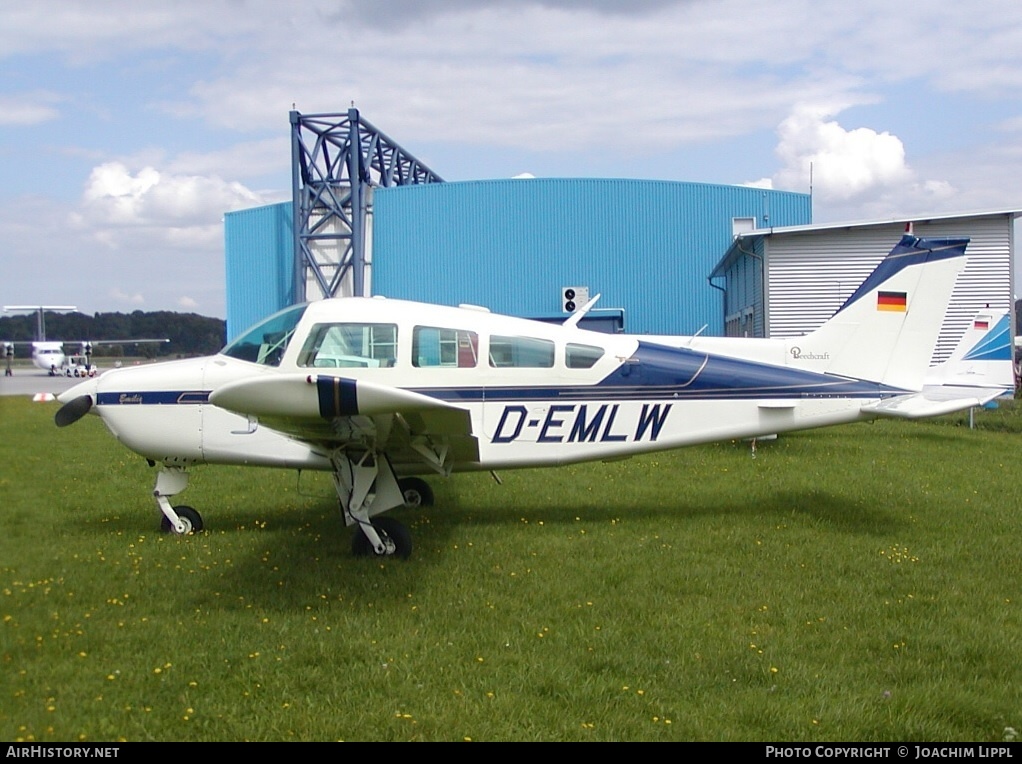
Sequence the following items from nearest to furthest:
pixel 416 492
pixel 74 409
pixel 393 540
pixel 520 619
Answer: pixel 520 619 < pixel 393 540 < pixel 74 409 < pixel 416 492

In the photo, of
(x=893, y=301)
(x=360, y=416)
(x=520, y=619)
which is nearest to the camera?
(x=520, y=619)

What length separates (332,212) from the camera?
3091 centimetres

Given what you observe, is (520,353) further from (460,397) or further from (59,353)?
(59,353)

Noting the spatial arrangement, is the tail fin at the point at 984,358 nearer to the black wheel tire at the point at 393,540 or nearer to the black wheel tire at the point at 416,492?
the black wheel tire at the point at 416,492

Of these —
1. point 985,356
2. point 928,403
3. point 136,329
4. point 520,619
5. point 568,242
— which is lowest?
point 520,619

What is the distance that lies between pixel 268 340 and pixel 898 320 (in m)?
5.95

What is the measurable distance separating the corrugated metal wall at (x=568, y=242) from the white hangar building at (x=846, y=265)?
8.15 metres

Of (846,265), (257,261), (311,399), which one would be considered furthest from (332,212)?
(311,399)

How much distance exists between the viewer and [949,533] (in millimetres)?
7945

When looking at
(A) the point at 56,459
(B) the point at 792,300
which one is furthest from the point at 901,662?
(B) the point at 792,300

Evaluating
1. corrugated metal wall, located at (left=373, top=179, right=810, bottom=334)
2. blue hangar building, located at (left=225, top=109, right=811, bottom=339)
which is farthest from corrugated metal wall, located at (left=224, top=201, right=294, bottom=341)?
corrugated metal wall, located at (left=373, top=179, right=810, bottom=334)

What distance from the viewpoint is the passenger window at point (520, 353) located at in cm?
768

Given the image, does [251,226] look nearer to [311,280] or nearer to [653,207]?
[311,280]
